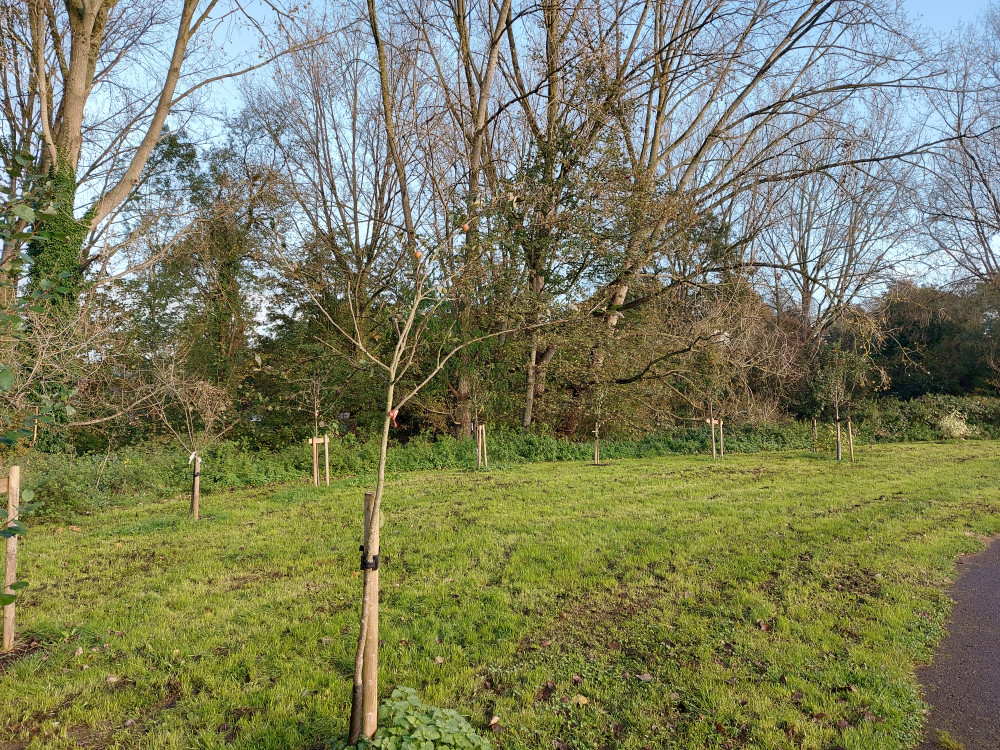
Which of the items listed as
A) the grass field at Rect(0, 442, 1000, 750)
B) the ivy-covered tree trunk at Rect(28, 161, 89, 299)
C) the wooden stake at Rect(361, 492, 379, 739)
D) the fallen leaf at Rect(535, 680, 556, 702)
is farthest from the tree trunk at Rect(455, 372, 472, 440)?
the wooden stake at Rect(361, 492, 379, 739)

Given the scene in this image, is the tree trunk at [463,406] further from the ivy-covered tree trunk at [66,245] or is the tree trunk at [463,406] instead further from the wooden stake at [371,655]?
the wooden stake at [371,655]

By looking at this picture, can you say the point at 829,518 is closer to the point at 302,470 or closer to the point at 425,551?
the point at 425,551

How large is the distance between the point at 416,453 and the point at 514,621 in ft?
28.5

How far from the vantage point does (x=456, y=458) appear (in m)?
12.8

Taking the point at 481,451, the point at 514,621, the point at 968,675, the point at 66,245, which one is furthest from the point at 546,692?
the point at 66,245

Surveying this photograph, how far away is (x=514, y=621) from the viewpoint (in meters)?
4.14

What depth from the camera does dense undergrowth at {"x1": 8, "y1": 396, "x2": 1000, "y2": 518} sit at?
28.4 ft

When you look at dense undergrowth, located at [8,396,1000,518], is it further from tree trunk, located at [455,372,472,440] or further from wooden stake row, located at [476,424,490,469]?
tree trunk, located at [455,372,472,440]

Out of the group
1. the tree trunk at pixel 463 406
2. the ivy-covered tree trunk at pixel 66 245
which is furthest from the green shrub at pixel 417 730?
the tree trunk at pixel 463 406

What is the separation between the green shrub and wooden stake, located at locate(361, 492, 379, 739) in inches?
2.4

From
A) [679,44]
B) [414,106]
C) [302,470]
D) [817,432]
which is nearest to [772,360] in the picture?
[817,432]

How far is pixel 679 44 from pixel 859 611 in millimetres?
12225

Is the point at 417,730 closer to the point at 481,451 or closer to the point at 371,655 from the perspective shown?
the point at 371,655

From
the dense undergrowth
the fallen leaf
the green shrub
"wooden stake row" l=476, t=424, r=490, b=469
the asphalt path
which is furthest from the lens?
"wooden stake row" l=476, t=424, r=490, b=469
